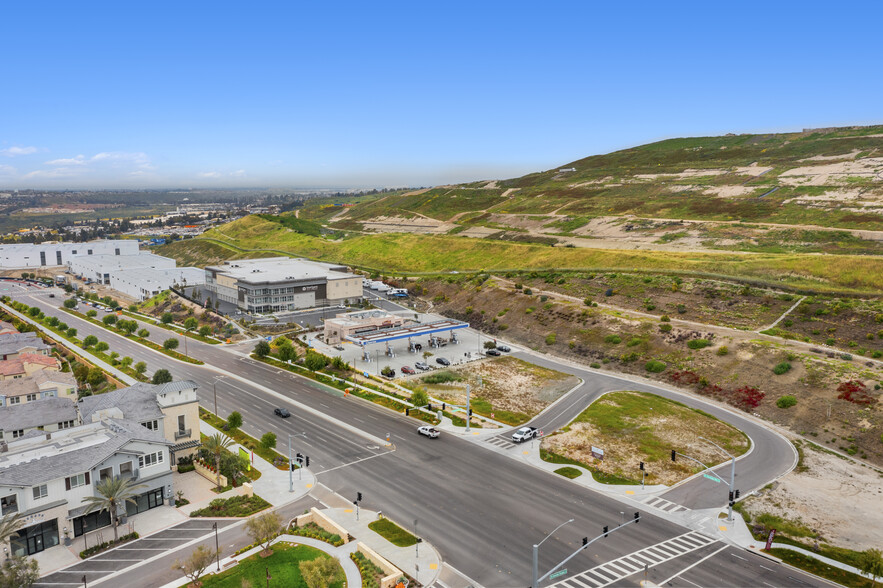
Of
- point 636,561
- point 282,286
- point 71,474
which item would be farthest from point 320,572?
point 282,286

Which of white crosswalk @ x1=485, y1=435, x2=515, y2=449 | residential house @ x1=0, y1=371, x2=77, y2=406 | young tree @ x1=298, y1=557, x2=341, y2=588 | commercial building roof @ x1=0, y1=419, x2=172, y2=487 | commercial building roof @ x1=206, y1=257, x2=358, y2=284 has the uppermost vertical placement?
commercial building roof @ x1=206, y1=257, x2=358, y2=284

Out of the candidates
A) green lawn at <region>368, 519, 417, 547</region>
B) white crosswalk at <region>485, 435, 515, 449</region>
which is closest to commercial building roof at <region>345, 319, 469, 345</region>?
white crosswalk at <region>485, 435, 515, 449</region>

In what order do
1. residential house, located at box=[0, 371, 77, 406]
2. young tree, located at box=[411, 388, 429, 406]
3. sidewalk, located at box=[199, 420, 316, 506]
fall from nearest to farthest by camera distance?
sidewalk, located at box=[199, 420, 316, 506] < residential house, located at box=[0, 371, 77, 406] < young tree, located at box=[411, 388, 429, 406]

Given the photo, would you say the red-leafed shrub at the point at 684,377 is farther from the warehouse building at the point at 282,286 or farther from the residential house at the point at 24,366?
the residential house at the point at 24,366

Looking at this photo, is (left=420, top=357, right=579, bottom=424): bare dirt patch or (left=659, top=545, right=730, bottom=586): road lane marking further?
(left=420, top=357, right=579, bottom=424): bare dirt patch

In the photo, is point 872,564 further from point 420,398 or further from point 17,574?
point 17,574

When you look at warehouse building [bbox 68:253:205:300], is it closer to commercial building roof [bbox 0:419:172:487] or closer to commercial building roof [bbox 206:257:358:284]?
commercial building roof [bbox 206:257:358:284]

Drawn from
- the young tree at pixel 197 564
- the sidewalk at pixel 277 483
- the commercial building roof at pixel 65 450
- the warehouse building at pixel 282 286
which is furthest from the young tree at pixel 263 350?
the young tree at pixel 197 564
